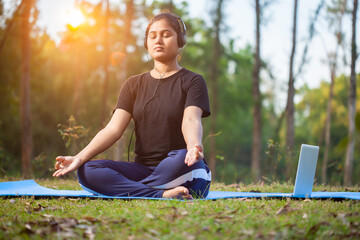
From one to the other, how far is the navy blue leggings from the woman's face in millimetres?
988

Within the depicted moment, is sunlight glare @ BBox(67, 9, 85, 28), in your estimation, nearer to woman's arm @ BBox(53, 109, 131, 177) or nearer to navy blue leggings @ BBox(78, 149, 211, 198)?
woman's arm @ BBox(53, 109, 131, 177)

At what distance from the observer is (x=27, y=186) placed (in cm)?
475

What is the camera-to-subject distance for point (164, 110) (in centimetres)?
386

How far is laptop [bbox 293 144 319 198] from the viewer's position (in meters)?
3.37

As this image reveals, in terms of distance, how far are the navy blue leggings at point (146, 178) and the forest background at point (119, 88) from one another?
1.22m

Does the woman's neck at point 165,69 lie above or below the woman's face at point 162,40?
below

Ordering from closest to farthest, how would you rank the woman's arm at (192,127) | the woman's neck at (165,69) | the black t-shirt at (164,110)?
1. the woman's arm at (192,127)
2. the black t-shirt at (164,110)
3. the woman's neck at (165,69)

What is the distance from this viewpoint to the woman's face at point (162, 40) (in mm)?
3945

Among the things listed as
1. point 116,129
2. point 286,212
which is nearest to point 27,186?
point 116,129

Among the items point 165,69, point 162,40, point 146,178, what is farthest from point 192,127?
point 162,40

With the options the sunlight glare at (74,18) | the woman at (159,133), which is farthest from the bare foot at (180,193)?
the sunlight glare at (74,18)

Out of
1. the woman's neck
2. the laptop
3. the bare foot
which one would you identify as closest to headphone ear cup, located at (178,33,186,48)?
the woman's neck

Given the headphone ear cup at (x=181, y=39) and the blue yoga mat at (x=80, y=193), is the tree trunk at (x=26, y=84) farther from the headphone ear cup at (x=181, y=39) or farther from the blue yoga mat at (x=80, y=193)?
the headphone ear cup at (x=181, y=39)

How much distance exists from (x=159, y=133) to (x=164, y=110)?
0.74ft
